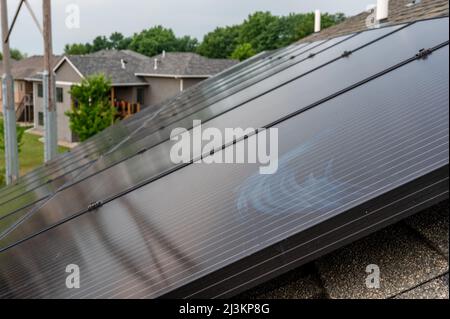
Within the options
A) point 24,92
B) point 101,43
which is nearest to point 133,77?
point 24,92

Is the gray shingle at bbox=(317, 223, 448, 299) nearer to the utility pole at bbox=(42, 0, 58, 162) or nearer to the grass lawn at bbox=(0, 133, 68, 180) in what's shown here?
the utility pole at bbox=(42, 0, 58, 162)

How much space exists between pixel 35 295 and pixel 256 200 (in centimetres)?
131

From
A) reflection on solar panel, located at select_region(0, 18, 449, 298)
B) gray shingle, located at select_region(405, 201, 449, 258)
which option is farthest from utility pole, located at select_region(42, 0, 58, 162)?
gray shingle, located at select_region(405, 201, 449, 258)

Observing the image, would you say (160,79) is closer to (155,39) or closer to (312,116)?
(312,116)

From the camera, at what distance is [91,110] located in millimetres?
28703

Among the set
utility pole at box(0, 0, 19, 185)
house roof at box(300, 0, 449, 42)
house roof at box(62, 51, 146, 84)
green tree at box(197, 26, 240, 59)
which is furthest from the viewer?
green tree at box(197, 26, 240, 59)

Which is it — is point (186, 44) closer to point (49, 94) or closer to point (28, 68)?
point (28, 68)

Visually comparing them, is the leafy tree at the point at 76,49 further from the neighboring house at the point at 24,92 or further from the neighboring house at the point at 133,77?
the neighboring house at the point at 133,77

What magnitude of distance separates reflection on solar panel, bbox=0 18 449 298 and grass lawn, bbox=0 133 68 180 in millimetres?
24629

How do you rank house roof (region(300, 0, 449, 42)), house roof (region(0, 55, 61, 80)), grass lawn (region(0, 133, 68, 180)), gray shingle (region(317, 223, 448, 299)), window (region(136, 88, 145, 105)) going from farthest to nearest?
1. house roof (region(0, 55, 61, 80))
2. window (region(136, 88, 145, 105))
3. grass lawn (region(0, 133, 68, 180))
4. house roof (region(300, 0, 449, 42))
5. gray shingle (region(317, 223, 448, 299))

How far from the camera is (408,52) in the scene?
3896mm

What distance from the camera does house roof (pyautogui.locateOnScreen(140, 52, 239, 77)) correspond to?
37.5 m

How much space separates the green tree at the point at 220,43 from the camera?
88.4m

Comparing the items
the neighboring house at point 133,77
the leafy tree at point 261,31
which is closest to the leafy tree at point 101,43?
the leafy tree at point 261,31
